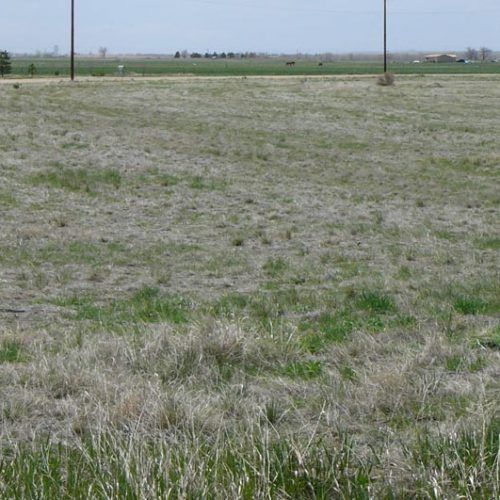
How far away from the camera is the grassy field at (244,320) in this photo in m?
4.88

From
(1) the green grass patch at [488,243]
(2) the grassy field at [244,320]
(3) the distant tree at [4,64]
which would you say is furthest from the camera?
(3) the distant tree at [4,64]

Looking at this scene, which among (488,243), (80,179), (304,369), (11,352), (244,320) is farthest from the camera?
(80,179)

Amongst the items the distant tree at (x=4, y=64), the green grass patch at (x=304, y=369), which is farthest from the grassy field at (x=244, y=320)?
the distant tree at (x=4, y=64)

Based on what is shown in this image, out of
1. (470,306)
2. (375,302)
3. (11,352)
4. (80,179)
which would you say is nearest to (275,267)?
(375,302)

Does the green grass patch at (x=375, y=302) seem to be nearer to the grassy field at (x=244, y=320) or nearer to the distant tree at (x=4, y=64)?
the grassy field at (x=244, y=320)

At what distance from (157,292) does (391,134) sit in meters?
24.5

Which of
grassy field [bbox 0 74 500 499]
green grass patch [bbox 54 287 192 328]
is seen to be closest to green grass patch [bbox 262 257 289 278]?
grassy field [bbox 0 74 500 499]

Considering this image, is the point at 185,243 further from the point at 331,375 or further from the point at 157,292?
the point at 331,375

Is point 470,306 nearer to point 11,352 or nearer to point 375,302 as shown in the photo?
point 375,302

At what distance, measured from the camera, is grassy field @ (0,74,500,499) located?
4.88 metres

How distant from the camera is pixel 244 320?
30.9ft

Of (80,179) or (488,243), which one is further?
(80,179)

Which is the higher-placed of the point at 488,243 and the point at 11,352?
the point at 488,243

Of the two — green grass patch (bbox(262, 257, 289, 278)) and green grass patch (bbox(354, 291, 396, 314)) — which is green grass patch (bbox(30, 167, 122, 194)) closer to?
green grass patch (bbox(262, 257, 289, 278))
